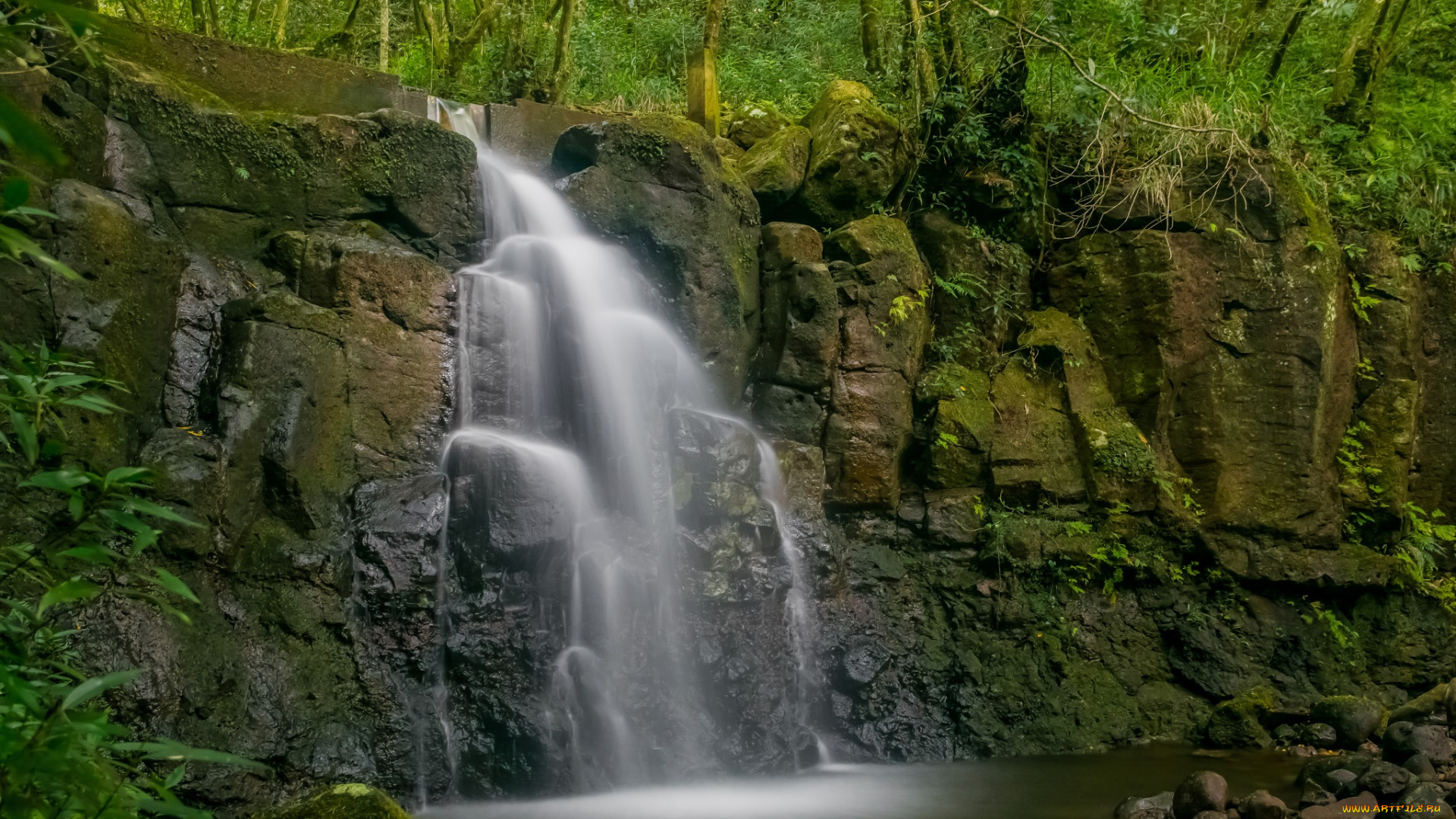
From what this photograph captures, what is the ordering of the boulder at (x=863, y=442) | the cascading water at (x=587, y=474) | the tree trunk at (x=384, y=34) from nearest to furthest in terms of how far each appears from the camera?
the cascading water at (x=587, y=474)
the boulder at (x=863, y=442)
the tree trunk at (x=384, y=34)

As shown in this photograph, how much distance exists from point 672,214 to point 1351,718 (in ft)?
19.8

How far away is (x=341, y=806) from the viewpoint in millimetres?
3395

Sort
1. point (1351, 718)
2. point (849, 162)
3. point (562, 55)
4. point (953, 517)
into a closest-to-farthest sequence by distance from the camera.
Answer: point (1351, 718), point (953, 517), point (849, 162), point (562, 55)

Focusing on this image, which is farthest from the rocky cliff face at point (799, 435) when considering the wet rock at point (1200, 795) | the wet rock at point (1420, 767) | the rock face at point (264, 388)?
the wet rock at point (1200, 795)

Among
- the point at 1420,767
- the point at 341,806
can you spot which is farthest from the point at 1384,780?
the point at 341,806

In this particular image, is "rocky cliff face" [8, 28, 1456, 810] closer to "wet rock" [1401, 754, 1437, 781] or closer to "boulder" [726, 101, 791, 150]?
"boulder" [726, 101, 791, 150]

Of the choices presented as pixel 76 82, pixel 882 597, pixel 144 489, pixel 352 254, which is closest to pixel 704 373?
pixel 882 597

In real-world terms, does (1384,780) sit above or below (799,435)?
below

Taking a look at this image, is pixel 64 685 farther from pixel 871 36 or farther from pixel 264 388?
pixel 871 36

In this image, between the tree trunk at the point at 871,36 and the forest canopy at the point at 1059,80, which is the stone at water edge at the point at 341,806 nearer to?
the forest canopy at the point at 1059,80

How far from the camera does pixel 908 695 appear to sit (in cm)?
682

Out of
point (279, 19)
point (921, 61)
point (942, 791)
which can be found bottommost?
point (942, 791)

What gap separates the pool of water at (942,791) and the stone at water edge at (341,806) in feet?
4.92

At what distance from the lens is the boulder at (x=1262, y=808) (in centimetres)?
474
